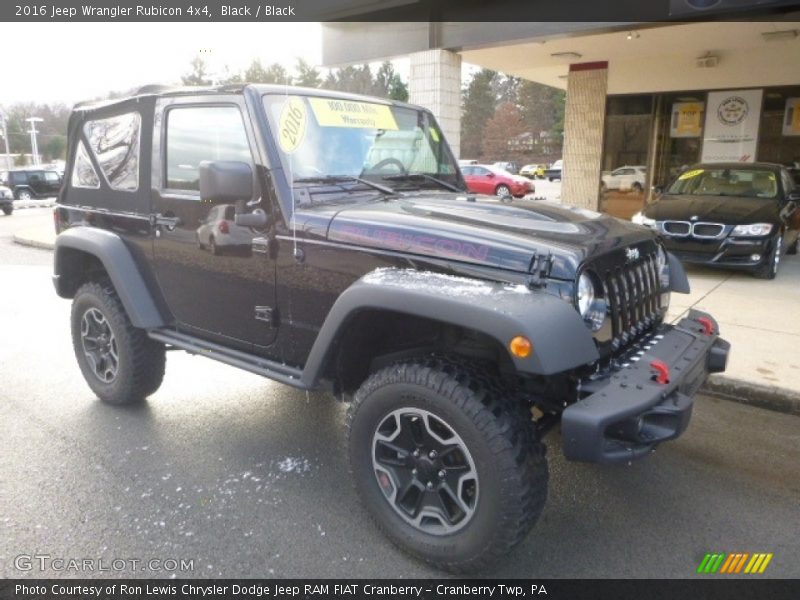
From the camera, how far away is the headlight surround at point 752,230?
790cm

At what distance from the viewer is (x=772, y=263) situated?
26.7ft

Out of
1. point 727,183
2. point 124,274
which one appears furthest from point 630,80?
point 124,274

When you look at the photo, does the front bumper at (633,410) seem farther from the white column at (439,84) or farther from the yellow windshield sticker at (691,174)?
the white column at (439,84)

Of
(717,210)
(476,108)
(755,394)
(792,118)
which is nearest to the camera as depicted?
(755,394)

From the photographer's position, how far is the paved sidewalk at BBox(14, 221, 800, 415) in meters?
4.55

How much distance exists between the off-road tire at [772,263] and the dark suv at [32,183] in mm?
28604

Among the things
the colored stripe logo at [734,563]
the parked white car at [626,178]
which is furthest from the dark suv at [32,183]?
the colored stripe logo at [734,563]

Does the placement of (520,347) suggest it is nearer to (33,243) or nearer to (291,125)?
(291,125)

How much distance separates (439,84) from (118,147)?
7507 mm

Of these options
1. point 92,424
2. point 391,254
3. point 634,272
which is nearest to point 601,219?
point 634,272

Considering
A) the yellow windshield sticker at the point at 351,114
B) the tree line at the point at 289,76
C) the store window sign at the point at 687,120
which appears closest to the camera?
the yellow windshield sticker at the point at 351,114

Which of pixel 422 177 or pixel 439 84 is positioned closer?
pixel 422 177

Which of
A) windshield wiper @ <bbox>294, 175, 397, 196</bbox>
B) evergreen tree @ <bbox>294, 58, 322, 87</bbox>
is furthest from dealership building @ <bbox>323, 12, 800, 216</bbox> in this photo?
windshield wiper @ <bbox>294, 175, 397, 196</bbox>

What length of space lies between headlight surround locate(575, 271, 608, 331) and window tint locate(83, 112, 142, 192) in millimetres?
2814
